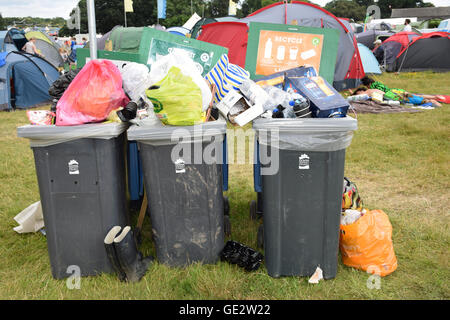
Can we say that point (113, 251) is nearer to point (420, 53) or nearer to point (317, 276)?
point (317, 276)

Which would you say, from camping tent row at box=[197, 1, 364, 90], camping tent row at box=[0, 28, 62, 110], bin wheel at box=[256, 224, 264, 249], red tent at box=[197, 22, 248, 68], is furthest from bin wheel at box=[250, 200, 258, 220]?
camping tent row at box=[0, 28, 62, 110]

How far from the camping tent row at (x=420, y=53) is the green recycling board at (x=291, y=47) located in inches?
443

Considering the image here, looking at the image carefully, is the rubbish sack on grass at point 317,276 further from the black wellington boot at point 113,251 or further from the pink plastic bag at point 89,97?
the pink plastic bag at point 89,97

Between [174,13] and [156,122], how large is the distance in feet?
156

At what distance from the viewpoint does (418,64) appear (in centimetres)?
1277

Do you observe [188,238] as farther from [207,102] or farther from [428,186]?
[428,186]

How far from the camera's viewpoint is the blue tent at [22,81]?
8.15 meters

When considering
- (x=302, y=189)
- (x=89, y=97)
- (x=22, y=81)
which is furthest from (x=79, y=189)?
(x=22, y=81)

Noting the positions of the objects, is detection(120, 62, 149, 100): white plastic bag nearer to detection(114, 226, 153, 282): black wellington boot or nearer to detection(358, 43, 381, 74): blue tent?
detection(114, 226, 153, 282): black wellington boot

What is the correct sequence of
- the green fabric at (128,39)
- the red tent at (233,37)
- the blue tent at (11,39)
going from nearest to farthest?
1. the red tent at (233,37)
2. the green fabric at (128,39)
3. the blue tent at (11,39)

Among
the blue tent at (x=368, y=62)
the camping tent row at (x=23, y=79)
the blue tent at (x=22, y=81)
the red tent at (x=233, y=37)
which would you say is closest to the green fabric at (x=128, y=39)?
the camping tent row at (x=23, y=79)

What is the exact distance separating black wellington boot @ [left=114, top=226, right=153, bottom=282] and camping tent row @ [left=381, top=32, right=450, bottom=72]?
1295 cm

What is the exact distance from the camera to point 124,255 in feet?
7.59
